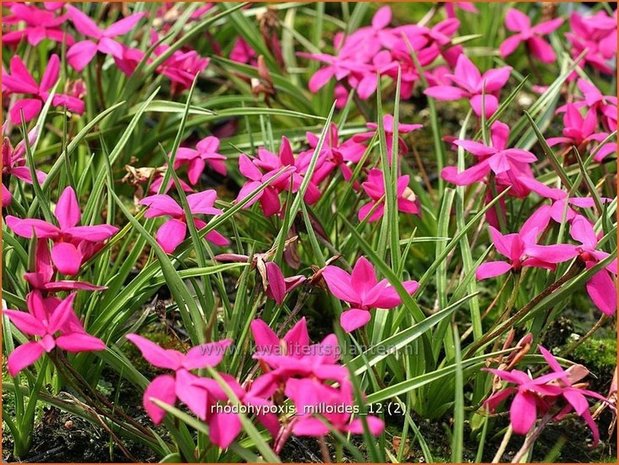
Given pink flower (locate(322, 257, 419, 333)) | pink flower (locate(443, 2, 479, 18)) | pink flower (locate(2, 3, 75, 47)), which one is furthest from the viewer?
pink flower (locate(443, 2, 479, 18))

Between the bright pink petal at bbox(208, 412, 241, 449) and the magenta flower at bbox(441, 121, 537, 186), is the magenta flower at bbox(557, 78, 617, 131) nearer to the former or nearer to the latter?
the magenta flower at bbox(441, 121, 537, 186)

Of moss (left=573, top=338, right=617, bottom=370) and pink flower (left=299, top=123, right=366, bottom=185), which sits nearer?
pink flower (left=299, top=123, right=366, bottom=185)

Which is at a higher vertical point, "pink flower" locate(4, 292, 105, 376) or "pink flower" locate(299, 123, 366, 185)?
"pink flower" locate(299, 123, 366, 185)

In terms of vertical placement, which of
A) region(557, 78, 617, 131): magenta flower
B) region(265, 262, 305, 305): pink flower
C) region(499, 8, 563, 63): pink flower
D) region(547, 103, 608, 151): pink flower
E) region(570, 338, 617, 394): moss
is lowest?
region(570, 338, 617, 394): moss

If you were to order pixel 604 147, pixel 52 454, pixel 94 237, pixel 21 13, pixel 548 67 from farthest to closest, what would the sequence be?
pixel 548 67, pixel 21 13, pixel 604 147, pixel 52 454, pixel 94 237

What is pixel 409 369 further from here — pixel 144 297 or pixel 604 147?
pixel 604 147

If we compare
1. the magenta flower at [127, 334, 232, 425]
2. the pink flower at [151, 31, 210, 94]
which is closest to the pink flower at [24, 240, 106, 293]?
the magenta flower at [127, 334, 232, 425]

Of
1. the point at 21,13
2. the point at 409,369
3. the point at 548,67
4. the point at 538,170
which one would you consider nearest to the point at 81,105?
the point at 21,13
